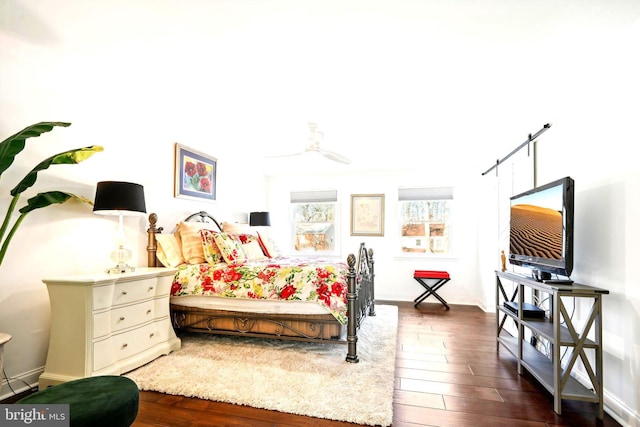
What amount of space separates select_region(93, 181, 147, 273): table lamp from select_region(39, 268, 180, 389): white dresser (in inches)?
9.2

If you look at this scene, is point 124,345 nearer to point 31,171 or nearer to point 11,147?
point 31,171

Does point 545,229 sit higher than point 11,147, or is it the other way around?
point 11,147

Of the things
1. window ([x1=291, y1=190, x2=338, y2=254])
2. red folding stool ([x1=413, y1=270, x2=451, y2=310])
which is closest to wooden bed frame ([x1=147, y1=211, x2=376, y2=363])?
red folding stool ([x1=413, y1=270, x2=451, y2=310])

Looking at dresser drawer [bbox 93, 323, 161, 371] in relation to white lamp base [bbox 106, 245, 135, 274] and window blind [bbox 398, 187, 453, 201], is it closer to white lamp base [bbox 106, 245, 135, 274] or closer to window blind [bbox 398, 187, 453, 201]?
white lamp base [bbox 106, 245, 135, 274]

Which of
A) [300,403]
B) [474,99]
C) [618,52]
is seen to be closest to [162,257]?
[300,403]

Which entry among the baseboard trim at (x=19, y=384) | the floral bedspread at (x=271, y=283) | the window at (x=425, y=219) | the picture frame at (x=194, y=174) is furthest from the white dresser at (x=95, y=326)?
the window at (x=425, y=219)

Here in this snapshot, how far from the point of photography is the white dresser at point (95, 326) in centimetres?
217

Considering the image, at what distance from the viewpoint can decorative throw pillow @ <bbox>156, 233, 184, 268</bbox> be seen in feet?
10.6

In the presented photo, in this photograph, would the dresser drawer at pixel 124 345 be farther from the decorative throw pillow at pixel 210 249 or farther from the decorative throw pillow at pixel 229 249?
the decorative throw pillow at pixel 229 249

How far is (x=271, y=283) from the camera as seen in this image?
2930 millimetres

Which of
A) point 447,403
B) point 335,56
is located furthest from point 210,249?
point 447,403

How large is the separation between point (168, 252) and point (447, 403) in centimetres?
287

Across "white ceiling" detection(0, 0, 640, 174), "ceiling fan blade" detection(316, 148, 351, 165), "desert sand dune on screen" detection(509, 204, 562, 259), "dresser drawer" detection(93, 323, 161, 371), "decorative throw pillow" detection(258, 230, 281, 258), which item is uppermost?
"white ceiling" detection(0, 0, 640, 174)

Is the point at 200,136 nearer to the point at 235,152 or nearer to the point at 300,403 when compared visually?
the point at 235,152
